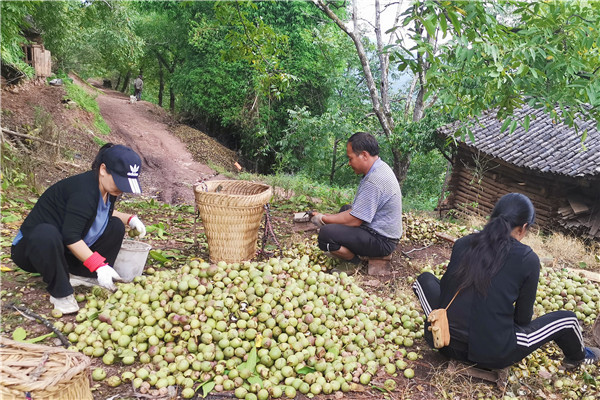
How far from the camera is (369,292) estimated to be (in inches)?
159

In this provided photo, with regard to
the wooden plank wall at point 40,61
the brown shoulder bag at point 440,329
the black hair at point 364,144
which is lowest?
the brown shoulder bag at point 440,329

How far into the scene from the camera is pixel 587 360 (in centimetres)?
304

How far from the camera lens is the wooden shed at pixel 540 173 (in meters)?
10.4

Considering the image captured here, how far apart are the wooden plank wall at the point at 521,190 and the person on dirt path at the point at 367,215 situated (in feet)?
27.2

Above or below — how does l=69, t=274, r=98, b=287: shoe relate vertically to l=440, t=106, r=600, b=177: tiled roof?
below

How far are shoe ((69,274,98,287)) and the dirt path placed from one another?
20.6 ft

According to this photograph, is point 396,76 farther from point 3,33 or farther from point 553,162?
point 3,33

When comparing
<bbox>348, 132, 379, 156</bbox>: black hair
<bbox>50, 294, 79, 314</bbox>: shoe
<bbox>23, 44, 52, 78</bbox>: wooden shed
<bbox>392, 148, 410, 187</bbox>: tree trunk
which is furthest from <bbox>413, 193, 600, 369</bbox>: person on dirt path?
<bbox>23, 44, 52, 78</bbox>: wooden shed

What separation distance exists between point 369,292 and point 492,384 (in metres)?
1.41

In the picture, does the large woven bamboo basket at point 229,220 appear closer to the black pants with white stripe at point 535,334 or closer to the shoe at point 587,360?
the black pants with white stripe at point 535,334

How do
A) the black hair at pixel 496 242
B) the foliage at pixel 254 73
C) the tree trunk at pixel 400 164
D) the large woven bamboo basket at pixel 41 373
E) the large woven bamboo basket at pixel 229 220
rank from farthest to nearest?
the foliage at pixel 254 73 < the tree trunk at pixel 400 164 < the large woven bamboo basket at pixel 229 220 < the black hair at pixel 496 242 < the large woven bamboo basket at pixel 41 373

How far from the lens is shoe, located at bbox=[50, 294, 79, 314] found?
306 centimetres

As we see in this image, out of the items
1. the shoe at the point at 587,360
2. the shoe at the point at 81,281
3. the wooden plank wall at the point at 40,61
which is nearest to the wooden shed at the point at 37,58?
the wooden plank wall at the point at 40,61

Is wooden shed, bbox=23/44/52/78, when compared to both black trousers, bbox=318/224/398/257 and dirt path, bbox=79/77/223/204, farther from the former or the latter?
black trousers, bbox=318/224/398/257
